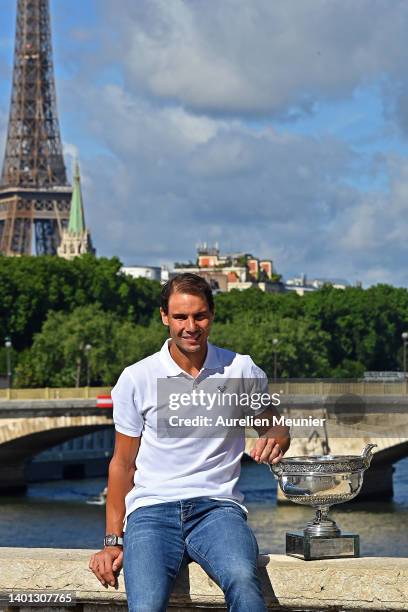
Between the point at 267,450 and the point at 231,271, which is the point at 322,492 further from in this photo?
the point at 231,271

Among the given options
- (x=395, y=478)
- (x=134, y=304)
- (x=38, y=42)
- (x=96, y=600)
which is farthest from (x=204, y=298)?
(x=38, y=42)

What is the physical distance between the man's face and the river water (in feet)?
80.8

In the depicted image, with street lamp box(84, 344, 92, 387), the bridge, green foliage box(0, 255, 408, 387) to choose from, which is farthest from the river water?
green foliage box(0, 255, 408, 387)

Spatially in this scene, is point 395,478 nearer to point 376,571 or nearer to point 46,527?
point 46,527

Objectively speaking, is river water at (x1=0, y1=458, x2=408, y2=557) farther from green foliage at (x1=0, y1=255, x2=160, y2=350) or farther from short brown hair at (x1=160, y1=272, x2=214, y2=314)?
green foliage at (x1=0, y1=255, x2=160, y2=350)

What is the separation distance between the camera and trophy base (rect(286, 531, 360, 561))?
7.04m

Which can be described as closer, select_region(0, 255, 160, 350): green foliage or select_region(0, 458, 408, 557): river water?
select_region(0, 458, 408, 557): river water

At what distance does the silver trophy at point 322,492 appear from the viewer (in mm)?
7074

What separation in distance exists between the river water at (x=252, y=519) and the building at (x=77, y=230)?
328ft

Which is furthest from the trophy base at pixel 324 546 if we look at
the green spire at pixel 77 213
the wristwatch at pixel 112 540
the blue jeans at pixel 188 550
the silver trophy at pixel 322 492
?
the green spire at pixel 77 213

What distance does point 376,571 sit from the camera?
674cm

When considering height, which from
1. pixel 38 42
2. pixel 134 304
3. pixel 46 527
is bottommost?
pixel 46 527

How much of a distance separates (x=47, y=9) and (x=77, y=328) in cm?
7782

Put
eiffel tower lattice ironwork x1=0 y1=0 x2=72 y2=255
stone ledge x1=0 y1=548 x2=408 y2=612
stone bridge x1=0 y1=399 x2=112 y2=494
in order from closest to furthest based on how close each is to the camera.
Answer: stone ledge x1=0 y1=548 x2=408 y2=612, stone bridge x1=0 y1=399 x2=112 y2=494, eiffel tower lattice ironwork x1=0 y1=0 x2=72 y2=255
